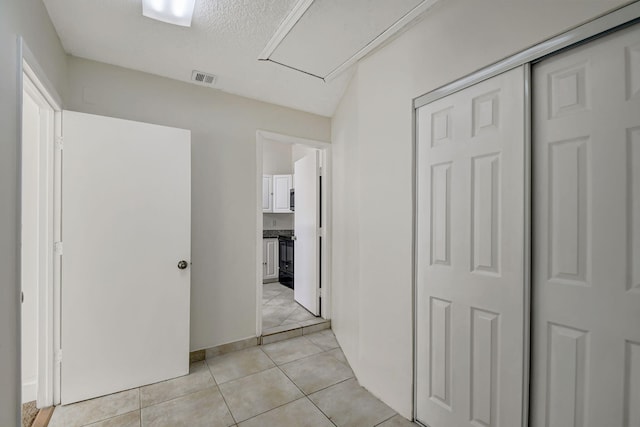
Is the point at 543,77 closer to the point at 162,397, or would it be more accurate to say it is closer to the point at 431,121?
the point at 431,121

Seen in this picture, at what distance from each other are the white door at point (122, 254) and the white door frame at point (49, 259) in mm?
47

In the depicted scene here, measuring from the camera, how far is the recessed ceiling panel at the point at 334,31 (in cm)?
165

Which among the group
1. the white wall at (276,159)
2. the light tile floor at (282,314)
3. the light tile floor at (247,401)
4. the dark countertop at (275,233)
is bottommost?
the light tile floor at (247,401)

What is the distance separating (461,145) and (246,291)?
2.31 m

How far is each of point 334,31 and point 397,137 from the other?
0.83m

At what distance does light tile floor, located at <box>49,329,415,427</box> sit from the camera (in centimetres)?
179

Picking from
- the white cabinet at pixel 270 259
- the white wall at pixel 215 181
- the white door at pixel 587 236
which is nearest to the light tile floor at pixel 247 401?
the white wall at pixel 215 181

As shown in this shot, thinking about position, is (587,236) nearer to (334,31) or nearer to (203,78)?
(334,31)

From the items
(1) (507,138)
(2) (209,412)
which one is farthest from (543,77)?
(2) (209,412)

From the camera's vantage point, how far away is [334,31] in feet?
6.13

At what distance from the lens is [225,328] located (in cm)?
271

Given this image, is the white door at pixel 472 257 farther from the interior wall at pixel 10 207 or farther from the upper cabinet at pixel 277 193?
the upper cabinet at pixel 277 193

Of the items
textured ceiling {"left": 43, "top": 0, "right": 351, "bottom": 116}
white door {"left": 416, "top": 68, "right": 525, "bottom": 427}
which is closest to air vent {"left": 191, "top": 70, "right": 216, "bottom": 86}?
textured ceiling {"left": 43, "top": 0, "right": 351, "bottom": 116}

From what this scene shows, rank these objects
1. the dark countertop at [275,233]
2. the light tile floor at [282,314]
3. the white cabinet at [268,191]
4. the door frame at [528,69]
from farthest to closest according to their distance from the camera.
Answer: the dark countertop at [275,233], the white cabinet at [268,191], the light tile floor at [282,314], the door frame at [528,69]
